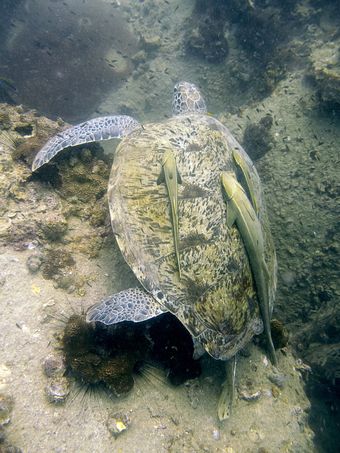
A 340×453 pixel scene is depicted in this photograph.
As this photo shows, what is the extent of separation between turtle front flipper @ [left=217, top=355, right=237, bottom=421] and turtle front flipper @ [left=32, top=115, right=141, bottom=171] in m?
3.24

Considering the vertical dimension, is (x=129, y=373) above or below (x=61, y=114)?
below

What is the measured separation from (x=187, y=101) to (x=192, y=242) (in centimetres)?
338

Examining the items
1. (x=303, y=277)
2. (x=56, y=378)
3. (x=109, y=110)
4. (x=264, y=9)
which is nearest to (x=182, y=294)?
(x=56, y=378)

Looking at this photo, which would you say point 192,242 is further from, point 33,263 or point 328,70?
point 328,70

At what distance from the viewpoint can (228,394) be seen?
3.30 metres

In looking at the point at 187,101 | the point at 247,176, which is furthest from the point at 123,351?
the point at 187,101

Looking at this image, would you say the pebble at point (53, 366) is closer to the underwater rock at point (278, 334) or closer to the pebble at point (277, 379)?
the pebble at point (277, 379)

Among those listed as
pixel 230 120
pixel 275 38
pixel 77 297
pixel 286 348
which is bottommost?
pixel 286 348

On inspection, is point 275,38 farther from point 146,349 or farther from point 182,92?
point 146,349

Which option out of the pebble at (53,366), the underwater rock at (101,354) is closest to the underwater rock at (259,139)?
the underwater rock at (101,354)

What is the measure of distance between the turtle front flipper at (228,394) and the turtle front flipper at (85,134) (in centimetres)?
324

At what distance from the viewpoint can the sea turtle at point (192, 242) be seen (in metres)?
2.87

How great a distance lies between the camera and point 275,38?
8258 mm

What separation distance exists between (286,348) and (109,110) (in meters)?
8.47
